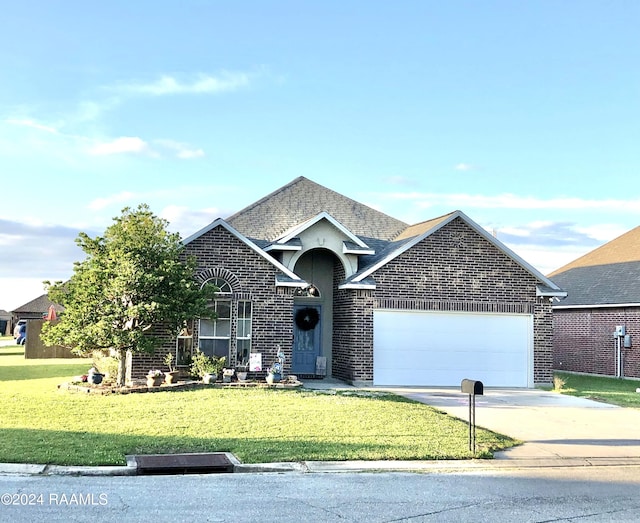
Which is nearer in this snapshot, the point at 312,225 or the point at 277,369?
the point at 277,369

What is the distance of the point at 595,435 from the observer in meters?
12.8

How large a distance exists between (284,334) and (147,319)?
4.24m

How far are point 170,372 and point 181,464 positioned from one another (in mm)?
9574

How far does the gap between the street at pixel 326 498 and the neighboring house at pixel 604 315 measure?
60.1 feet

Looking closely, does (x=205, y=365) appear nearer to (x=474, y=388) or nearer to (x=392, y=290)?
(x=392, y=290)

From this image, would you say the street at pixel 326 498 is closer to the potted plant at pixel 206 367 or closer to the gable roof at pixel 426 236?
the potted plant at pixel 206 367

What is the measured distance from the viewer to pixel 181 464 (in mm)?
9484

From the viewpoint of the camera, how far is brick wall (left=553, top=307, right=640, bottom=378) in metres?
26.4

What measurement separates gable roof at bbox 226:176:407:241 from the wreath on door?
2551 mm

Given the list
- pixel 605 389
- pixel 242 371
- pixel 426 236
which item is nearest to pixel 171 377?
pixel 242 371

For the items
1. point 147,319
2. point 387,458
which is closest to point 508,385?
point 147,319

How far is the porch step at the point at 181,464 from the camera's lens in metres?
9.28

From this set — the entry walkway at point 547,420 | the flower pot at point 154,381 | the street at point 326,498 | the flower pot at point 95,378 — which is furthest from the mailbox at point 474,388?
the flower pot at point 95,378

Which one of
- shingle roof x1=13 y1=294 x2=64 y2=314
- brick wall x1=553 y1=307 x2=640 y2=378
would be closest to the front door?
brick wall x1=553 y1=307 x2=640 y2=378
